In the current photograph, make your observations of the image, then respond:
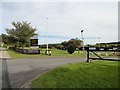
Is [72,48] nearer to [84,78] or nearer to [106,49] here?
[106,49]

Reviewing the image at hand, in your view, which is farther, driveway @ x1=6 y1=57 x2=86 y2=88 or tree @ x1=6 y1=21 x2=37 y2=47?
tree @ x1=6 y1=21 x2=37 y2=47

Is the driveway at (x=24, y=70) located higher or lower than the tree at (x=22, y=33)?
lower

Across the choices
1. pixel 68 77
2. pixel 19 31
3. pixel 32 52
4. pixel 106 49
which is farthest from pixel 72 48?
pixel 68 77

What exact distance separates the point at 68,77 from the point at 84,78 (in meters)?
0.82

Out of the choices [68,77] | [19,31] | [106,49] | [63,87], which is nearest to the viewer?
[63,87]

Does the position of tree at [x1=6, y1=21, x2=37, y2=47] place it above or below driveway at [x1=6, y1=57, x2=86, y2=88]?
above

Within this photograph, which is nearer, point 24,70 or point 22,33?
point 24,70

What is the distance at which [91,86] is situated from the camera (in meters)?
A: 7.19

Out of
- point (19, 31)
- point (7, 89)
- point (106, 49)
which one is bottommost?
point (7, 89)

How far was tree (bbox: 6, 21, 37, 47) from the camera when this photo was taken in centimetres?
5709

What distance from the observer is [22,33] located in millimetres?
57562

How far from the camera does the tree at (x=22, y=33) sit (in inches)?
2248

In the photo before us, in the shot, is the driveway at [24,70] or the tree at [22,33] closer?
the driveway at [24,70]

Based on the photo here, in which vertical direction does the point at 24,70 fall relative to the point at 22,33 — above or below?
below
